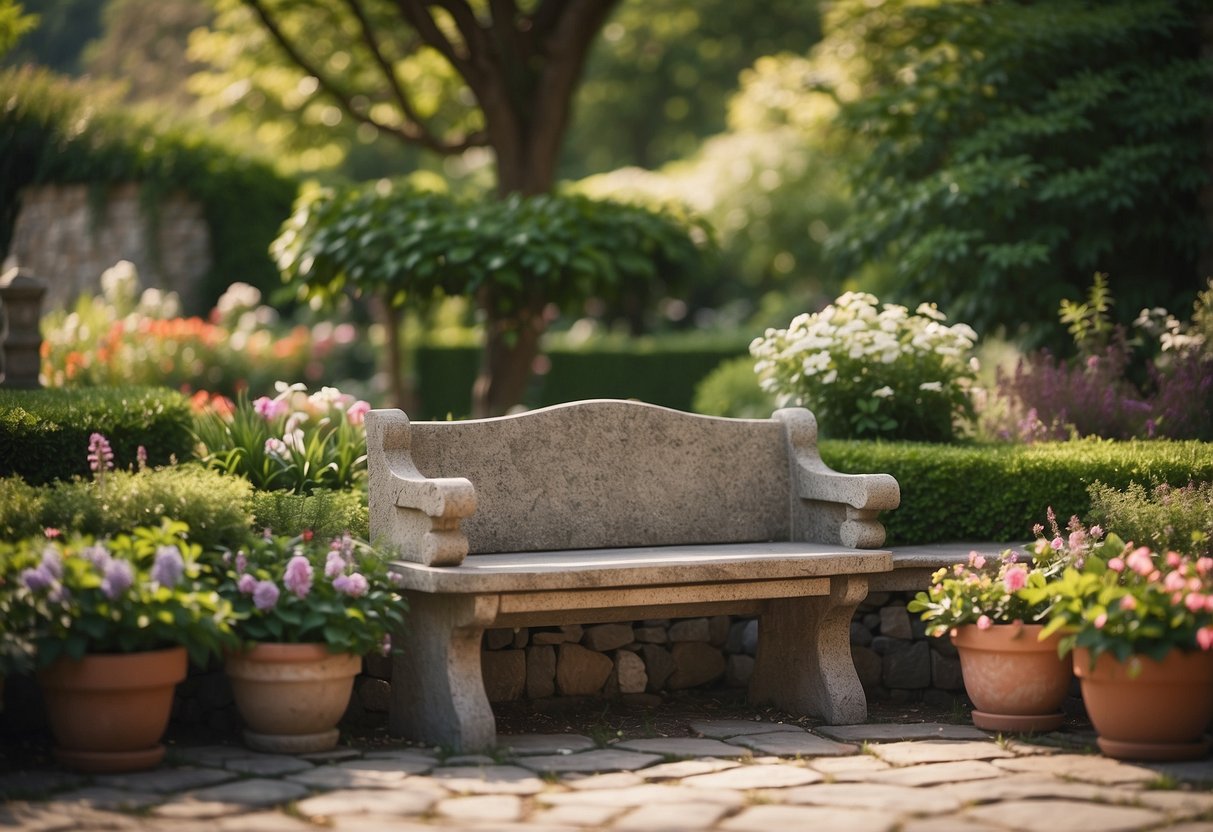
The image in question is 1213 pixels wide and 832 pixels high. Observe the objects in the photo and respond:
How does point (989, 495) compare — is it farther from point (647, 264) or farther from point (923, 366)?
point (647, 264)

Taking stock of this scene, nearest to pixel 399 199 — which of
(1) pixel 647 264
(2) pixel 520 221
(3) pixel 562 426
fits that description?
A: (2) pixel 520 221

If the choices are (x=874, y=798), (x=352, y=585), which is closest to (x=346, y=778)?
(x=352, y=585)

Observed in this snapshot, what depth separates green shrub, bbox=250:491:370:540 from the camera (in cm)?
544

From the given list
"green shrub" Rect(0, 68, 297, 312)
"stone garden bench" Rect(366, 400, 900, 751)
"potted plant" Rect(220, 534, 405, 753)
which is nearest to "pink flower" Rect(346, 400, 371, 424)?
"stone garden bench" Rect(366, 400, 900, 751)

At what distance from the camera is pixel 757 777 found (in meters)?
Result: 4.50

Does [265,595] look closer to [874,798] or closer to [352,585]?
[352,585]

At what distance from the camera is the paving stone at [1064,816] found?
12.6ft

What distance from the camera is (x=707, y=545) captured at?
19.4 feet

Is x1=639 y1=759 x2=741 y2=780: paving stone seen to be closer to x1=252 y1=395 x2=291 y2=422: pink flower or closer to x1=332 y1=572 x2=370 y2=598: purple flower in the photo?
x1=332 y1=572 x2=370 y2=598: purple flower

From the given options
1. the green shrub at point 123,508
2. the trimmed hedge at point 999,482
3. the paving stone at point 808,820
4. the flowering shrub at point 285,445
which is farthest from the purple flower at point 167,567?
the trimmed hedge at point 999,482

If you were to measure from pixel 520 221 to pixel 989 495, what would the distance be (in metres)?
3.25

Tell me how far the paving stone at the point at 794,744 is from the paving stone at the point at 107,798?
2153 mm

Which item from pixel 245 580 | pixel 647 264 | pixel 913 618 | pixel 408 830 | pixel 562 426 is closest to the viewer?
pixel 408 830

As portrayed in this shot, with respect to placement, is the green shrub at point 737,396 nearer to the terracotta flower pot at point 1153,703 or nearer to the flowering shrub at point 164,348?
the flowering shrub at point 164,348
